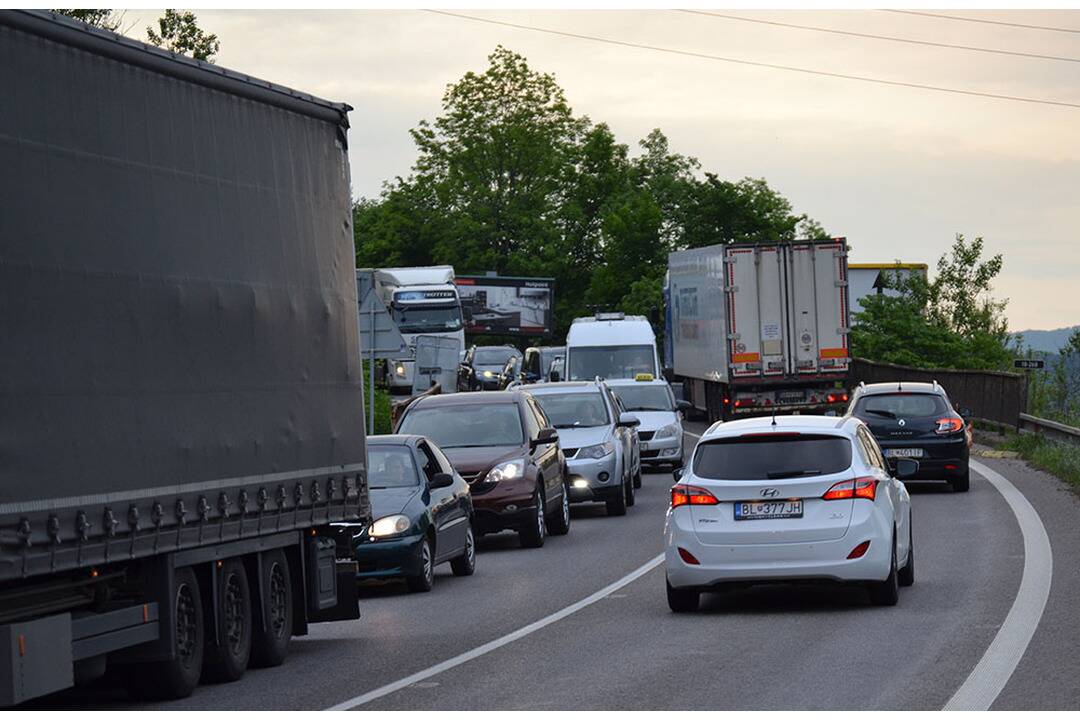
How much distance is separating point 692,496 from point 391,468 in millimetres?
4555

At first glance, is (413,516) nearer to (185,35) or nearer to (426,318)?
(185,35)

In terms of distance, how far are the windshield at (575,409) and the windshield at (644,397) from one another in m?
7.28

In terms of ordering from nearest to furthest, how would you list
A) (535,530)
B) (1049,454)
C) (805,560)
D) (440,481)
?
(805,560) < (440,481) < (535,530) < (1049,454)

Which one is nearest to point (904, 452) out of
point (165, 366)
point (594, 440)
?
point (594, 440)

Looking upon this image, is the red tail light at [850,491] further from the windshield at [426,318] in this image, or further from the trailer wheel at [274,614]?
the windshield at [426,318]

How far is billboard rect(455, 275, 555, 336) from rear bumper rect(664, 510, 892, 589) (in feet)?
247

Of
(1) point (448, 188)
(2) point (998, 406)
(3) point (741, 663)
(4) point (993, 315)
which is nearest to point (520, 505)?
(3) point (741, 663)

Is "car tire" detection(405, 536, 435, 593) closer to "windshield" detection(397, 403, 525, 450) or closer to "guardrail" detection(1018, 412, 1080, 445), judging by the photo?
"windshield" detection(397, 403, 525, 450)

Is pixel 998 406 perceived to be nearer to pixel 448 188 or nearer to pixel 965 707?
pixel 965 707

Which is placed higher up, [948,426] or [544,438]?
[544,438]

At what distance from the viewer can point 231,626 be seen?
13305 mm

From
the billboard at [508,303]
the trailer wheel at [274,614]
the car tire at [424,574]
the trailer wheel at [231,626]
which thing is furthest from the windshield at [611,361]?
the billboard at [508,303]

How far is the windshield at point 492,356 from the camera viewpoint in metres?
71.2

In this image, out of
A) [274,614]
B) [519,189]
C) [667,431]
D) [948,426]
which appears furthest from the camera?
[519,189]
